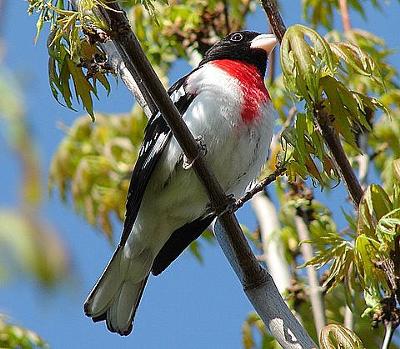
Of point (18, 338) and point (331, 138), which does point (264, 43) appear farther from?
point (18, 338)

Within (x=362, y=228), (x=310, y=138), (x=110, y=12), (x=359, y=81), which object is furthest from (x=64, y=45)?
(x=359, y=81)

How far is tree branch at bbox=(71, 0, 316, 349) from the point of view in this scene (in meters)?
1.78

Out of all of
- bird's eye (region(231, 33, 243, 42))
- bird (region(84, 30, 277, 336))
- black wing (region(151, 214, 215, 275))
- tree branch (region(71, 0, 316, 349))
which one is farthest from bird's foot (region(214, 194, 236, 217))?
bird's eye (region(231, 33, 243, 42))

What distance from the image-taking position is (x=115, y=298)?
3008 mm

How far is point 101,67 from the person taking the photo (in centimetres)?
217

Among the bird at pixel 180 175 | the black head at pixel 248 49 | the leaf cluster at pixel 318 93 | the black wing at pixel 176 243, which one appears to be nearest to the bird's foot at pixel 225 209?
the leaf cluster at pixel 318 93

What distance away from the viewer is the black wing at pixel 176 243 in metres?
3.12

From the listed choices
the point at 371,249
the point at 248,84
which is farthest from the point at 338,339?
the point at 248,84

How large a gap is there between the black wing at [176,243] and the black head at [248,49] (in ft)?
2.75

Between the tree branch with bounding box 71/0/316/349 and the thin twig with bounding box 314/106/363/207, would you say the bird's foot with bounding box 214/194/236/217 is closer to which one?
the tree branch with bounding box 71/0/316/349

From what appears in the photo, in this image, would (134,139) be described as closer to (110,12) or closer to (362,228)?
(362,228)

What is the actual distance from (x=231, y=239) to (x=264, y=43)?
1570 millimetres

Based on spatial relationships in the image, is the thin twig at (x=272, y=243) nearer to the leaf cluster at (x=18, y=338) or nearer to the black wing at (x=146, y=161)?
the black wing at (x=146, y=161)

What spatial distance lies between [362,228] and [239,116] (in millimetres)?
962
